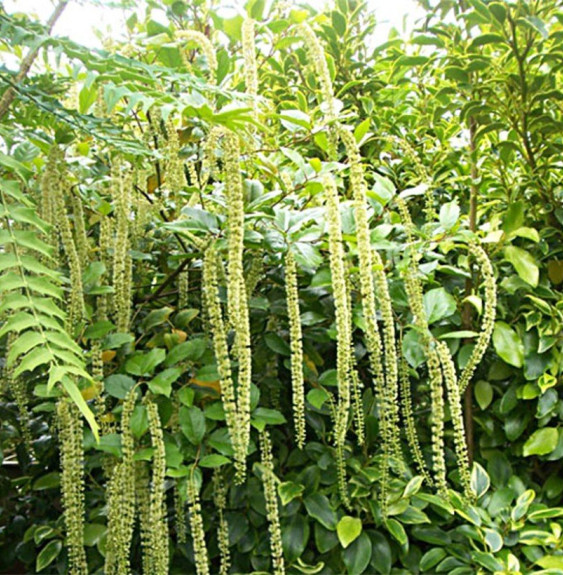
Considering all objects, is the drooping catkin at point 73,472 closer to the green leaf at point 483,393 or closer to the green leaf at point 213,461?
the green leaf at point 213,461

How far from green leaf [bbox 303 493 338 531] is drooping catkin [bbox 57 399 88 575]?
1.41 feet

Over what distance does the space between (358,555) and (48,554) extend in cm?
63

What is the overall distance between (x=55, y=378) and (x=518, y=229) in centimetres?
100

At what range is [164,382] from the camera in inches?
42.3

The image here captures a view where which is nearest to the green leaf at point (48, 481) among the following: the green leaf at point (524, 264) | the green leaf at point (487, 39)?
the green leaf at point (524, 264)

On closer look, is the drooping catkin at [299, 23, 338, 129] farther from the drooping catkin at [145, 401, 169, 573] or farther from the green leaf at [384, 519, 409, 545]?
the green leaf at [384, 519, 409, 545]

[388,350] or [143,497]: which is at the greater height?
[388,350]

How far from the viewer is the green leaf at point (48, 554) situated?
4.07ft

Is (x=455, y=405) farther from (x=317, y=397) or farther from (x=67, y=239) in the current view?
(x=67, y=239)

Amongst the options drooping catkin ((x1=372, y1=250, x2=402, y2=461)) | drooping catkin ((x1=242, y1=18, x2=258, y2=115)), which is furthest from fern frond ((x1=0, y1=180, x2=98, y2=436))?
drooping catkin ((x1=372, y1=250, x2=402, y2=461))

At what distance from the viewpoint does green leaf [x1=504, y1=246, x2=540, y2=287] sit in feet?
4.23

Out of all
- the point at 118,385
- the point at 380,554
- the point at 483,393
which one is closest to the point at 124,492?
the point at 118,385

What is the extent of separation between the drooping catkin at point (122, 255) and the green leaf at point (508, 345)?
2.46 ft

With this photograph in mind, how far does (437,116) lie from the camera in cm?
150
